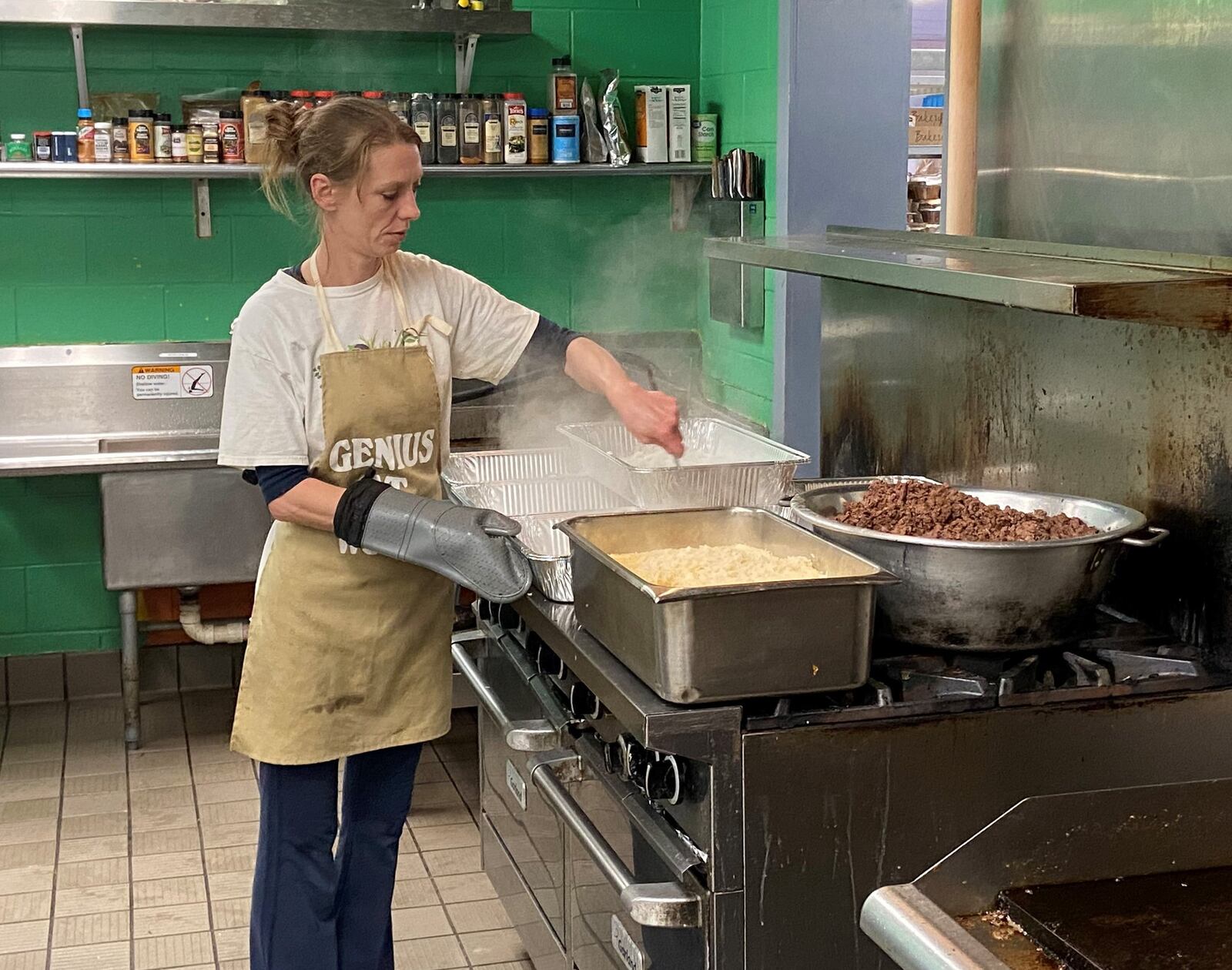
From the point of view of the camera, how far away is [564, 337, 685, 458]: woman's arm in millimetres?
2537

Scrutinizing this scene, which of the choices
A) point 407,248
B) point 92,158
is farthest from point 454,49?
point 92,158

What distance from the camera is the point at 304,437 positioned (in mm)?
2467

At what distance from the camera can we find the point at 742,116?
439 cm

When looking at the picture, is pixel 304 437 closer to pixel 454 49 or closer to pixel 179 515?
pixel 179 515

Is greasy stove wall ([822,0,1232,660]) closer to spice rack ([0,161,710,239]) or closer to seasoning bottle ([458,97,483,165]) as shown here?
spice rack ([0,161,710,239])

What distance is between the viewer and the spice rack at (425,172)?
414cm

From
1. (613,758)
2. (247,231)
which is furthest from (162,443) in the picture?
(613,758)

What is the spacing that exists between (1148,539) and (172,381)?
3.34 meters

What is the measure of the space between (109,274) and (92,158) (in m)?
0.41

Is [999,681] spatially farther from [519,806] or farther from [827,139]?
[827,139]

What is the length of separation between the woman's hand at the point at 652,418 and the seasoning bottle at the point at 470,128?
2036 millimetres

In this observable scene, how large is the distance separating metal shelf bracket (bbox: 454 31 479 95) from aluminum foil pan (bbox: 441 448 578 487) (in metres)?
1.85

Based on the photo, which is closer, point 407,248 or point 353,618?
point 353,618

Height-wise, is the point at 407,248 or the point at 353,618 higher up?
the point at 407,248
